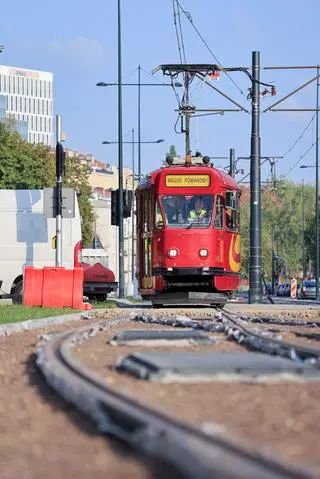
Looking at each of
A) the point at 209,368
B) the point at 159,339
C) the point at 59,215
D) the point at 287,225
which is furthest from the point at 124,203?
the point at 287,225

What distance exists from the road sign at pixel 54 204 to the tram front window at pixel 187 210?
2.39 meters

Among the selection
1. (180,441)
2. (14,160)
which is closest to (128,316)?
(180,441)

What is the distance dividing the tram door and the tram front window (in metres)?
0.84

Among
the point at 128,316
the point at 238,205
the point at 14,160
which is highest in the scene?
the point at 14,160

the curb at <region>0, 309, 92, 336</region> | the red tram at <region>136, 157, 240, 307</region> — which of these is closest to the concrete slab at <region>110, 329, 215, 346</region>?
the curb at <region>0, 309, 92, 336</region>

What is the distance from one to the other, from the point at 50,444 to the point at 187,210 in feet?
70.7

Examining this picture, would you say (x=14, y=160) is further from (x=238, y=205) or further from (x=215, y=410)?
(x=215, y=410)

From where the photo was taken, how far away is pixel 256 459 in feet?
17.1

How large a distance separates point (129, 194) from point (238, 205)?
893 centimetres

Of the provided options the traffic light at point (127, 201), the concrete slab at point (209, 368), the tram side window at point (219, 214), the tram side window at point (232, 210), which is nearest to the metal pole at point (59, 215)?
the tram side window at point (219, 214)

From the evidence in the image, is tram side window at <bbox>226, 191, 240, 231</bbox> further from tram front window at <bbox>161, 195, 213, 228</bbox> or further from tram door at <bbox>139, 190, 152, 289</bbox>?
tram door at <bbox>139, 190, 152, 289</bbox>

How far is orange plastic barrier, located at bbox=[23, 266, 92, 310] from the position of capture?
25.5 meters

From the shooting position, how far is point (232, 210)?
29453 millimetres

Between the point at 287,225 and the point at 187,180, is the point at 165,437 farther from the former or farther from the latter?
the point at 287,225
